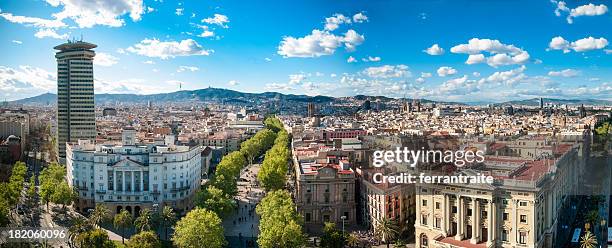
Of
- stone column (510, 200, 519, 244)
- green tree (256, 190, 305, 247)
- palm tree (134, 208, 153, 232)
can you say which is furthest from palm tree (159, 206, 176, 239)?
stone column (510, 200, 519, 244)

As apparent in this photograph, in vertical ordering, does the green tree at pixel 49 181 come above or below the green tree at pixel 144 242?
above

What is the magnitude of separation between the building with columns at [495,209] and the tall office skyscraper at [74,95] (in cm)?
3017

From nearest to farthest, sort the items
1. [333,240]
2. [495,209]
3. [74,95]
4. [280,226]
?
[495,209]
[280,226]
[333,240]
[74,95]

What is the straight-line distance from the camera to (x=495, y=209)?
16.4 m

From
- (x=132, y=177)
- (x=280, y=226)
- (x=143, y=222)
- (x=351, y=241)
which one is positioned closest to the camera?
(x=280, y=226)

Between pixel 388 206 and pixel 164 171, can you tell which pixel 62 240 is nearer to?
pixel 164 171

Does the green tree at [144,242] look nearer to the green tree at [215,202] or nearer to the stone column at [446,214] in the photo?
the green tree at [215,202]

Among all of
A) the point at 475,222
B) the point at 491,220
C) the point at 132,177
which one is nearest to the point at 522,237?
the point at 491,220

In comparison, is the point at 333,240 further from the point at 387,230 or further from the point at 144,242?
the point at 144,242

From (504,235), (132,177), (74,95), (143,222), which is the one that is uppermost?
(74,95)

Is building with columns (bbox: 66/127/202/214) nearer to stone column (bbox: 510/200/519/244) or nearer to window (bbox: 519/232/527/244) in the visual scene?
stone column (bbox: 510/200/519/244)

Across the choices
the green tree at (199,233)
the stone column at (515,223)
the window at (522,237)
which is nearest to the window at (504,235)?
the stone column at (515,223)

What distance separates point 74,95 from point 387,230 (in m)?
30.1

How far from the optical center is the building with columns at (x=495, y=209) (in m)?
16.0
